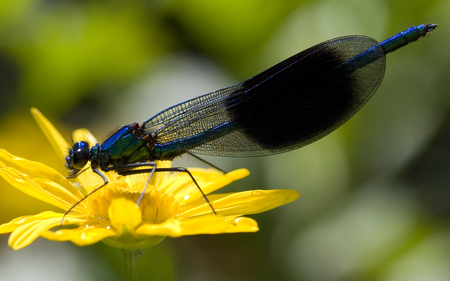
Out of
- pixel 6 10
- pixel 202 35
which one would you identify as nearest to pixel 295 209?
pixel 202 35

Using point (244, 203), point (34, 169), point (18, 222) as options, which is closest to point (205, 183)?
point (244, 203)

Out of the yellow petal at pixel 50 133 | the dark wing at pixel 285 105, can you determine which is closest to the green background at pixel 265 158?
the yellow petal at pixel 50 133

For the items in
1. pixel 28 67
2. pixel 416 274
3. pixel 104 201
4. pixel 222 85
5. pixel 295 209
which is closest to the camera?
pixel 104 201

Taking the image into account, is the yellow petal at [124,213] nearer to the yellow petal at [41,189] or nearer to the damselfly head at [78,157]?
the yellow petal at [41,189]

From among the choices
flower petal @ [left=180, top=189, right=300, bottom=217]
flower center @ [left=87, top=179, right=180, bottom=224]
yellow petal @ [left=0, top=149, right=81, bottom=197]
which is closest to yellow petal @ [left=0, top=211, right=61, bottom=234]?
flower center @ [left=87, top=179, right=180, bottom=224]

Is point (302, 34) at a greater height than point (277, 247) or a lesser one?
greater

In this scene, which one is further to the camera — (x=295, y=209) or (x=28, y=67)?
(x=28, y=67)

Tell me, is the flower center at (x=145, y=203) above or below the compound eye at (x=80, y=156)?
below

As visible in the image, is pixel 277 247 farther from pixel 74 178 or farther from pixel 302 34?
pixel 302 34
